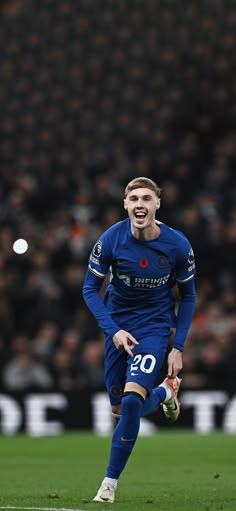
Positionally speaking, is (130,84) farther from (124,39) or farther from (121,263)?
(121,263)

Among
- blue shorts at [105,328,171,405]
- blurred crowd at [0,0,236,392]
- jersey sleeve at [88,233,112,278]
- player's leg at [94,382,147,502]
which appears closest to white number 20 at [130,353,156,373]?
blue shorts at [105,328,171,405]

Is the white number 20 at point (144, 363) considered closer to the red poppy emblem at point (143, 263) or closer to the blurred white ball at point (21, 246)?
the red poppy emblem at point (143, 263)

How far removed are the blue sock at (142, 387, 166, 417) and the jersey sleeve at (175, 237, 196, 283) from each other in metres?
0.80

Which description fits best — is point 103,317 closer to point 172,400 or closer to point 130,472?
point 172,400

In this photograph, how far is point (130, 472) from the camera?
11.6 metres

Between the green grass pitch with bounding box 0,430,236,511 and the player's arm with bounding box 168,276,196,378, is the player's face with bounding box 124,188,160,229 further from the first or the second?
the green grass pitch with bounding box 0,430,236,511

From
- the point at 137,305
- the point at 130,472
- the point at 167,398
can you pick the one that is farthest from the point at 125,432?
the point at 130,472

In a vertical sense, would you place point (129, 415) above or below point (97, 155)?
below

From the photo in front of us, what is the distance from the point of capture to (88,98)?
85.9 feet

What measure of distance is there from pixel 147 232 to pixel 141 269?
0.85ft

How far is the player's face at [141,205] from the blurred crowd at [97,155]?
917 centimetres

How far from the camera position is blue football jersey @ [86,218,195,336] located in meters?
8.18

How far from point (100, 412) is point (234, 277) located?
395 centimetres

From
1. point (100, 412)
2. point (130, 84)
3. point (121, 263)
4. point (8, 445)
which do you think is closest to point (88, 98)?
point (130, 84)
